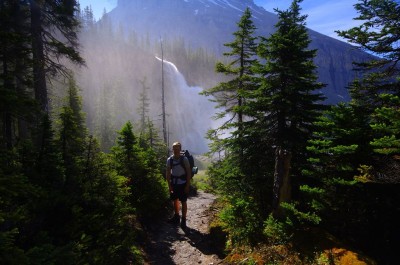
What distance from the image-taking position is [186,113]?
3524 inches

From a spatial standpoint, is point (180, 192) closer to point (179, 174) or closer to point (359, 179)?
point (179, 174)

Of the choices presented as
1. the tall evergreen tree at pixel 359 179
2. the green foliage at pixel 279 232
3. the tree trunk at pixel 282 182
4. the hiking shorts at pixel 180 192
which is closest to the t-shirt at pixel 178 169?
the hiking shorts at pixel 180 192

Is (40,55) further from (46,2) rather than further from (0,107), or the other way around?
(0,107)

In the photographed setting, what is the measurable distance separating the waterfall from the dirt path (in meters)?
69.5

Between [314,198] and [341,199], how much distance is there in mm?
665

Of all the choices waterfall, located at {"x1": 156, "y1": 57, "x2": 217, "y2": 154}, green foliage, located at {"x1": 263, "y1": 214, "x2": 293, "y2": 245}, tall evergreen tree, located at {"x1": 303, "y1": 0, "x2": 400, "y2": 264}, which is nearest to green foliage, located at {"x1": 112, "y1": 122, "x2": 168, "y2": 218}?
green foliage, located at {"x1": 263, "y1": 214, "x2": 293, "y2": 245}

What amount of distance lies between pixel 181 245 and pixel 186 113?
82.5m

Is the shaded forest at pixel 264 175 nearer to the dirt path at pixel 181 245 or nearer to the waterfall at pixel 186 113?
the dirt path at pixel 181 245

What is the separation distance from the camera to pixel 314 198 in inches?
249

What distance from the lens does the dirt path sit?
22.4 feet

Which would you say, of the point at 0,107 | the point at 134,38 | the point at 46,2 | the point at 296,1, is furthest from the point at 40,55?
the point at 134,38

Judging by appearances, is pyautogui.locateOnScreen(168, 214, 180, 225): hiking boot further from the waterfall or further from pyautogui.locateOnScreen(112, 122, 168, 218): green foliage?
the waterfall

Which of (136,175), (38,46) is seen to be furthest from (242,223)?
(38,46)

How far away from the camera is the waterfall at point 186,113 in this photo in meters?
83.3
